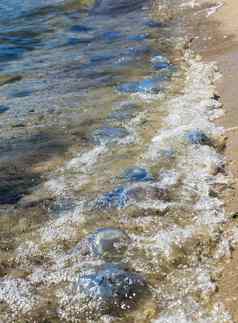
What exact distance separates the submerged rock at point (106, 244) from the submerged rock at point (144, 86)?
3.61m

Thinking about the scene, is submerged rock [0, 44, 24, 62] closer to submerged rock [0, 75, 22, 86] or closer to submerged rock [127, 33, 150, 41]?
submerged rock [0, 75, 22, 86]

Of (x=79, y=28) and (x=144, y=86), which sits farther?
(x=79, y=28)

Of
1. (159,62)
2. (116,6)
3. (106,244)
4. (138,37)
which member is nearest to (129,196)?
(106,244)

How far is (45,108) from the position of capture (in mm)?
7328

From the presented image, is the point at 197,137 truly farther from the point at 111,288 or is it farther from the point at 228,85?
the point at 111,288

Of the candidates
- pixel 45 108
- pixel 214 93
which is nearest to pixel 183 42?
pixel 214 93

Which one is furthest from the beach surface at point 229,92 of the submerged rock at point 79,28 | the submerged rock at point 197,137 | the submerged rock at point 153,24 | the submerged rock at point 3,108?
the submerged rock at point 3,108

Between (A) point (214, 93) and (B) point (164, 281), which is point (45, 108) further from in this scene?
(B) point (164, 281)

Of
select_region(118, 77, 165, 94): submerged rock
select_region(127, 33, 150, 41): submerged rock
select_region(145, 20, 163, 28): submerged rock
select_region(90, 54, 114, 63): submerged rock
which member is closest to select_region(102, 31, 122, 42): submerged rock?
select_region(127, 33, 150, 41): submerged rock

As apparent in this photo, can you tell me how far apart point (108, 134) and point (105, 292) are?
2.83 metres

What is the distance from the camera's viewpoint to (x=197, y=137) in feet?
19.3

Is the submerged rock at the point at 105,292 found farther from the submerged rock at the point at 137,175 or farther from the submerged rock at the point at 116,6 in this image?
the submerged rock at the point at 116,6

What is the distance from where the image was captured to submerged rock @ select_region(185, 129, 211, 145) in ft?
19.1

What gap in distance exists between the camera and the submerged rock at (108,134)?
20.3 feet
